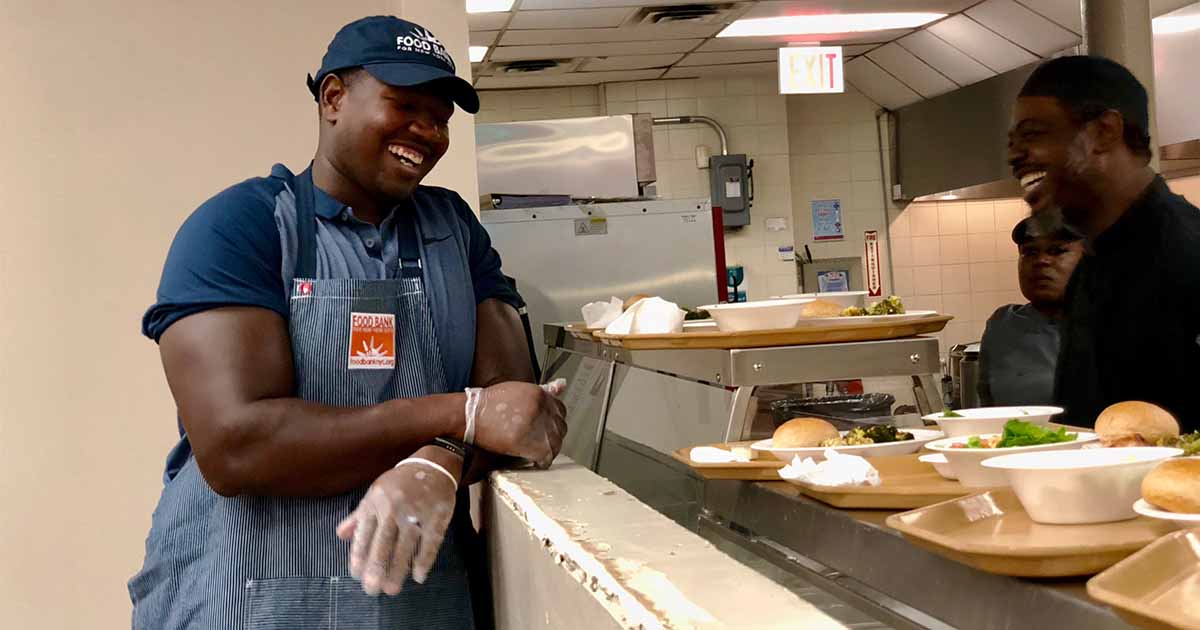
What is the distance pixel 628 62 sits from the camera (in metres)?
8.57

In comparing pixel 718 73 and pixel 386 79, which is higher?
pixel 718 73

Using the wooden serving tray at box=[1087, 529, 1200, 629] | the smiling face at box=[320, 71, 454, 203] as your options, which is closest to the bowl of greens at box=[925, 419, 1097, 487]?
the wooden serving tray at box=[1087, 529, 1200, 629]

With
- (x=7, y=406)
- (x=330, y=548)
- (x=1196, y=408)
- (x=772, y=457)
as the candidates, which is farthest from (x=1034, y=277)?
(x=7, y=406)

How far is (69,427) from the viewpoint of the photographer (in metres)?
3.21

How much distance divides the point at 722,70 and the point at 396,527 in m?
7.97

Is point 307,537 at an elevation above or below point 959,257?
below

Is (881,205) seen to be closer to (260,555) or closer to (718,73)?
(718,73)

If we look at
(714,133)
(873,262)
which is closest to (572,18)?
(714,133)

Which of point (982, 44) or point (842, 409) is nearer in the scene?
point (842, 409)

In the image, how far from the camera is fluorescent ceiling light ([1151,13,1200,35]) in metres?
5.50

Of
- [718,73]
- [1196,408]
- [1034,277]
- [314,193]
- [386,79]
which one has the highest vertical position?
[718,73]

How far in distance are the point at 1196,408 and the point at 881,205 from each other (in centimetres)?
719

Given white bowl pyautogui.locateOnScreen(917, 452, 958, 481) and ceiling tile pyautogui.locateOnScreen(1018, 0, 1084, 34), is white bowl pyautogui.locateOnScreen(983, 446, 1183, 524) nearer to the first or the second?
white bowl pyautogui.locateOnScreen(917, 452, 958, 481)

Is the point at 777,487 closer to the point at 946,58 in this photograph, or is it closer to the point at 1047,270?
the point at 1047,270
